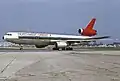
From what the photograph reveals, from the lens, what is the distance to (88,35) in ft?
208

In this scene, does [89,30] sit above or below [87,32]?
above

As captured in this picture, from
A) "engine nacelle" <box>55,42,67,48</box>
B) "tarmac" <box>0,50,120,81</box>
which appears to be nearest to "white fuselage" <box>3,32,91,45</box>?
"engine nacelle" <box>55,42,67,48</box>

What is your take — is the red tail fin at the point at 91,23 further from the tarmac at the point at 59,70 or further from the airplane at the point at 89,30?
the tarmac at the point at 59,70

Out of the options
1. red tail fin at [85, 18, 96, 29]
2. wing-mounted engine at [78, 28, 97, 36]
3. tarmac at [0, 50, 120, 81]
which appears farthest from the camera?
red tail fin at [85, 18, 96, 29]

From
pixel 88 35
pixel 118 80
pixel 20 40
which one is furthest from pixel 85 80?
pixel 88 35

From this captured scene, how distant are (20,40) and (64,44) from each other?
846 centimetres

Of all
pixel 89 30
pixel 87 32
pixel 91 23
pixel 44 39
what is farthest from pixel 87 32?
pixel 44 39

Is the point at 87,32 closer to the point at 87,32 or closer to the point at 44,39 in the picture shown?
the point at 87,32

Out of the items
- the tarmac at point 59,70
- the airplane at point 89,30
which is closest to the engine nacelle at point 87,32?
the airplane at point 89,30

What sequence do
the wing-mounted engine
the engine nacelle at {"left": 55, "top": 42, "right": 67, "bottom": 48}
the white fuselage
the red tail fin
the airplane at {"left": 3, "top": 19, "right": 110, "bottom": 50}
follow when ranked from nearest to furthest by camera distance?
the white fuselage
the airplane at {"left": 3, "top": 19, "right": 110, "bottom": 50}
the engine nacelle at {"left": 55, "top": 42, "right": 67, "bottom": 48}
the wing-mounted engine
the red tail fin

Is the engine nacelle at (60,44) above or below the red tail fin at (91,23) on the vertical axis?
below

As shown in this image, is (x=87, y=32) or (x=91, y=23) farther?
(x=91, y=23)

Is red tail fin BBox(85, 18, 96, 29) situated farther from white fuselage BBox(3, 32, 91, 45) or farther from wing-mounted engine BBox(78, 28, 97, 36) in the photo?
white fuselage BBox(3, 32, 91, 45)

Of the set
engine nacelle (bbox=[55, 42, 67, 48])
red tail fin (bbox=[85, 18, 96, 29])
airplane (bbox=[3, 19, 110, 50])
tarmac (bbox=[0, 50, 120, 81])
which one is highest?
red tail fin (bbox=[85, 18, 96, 29])
